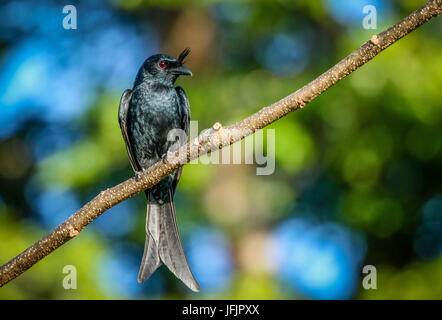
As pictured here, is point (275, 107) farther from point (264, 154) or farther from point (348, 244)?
point (348, 244)

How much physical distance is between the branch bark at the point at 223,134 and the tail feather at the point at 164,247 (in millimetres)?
601

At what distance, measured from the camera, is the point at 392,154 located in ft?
19.4

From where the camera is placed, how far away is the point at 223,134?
2.51 metres

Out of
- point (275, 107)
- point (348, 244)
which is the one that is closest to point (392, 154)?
point (348, 244)

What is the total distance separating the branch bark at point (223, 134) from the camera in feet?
7.74

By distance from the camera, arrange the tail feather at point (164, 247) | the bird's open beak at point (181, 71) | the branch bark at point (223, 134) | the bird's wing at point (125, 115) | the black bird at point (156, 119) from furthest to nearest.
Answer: the bird's wing at point (125, 115)
the bird's open beak at point (181, 71)
the black bird at point (156, 119)
the tail feather at point (164, 247)
the branch bark at point (223, 134)

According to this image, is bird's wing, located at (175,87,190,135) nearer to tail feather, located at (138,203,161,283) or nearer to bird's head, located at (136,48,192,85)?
bird's head, located at (136,48,192,85)

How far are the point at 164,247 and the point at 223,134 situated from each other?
1137 millimetres

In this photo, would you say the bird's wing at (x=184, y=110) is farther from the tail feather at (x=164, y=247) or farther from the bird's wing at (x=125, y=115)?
the tail feather at (x=164, y=247)

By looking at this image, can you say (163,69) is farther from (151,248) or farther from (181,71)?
(151,248)

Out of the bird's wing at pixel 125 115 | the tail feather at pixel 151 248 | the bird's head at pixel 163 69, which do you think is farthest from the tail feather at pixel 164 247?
the bird's head at pixel 163 69

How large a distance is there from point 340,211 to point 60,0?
14.6ft

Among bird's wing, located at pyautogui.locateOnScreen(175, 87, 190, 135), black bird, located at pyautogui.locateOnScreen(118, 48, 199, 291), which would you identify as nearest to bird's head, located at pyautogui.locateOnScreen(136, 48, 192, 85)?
black bird, located at pyautogui.locateOnScreen(118, 48, 199, 291)

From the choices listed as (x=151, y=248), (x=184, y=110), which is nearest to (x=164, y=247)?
(x=151, y=248)
